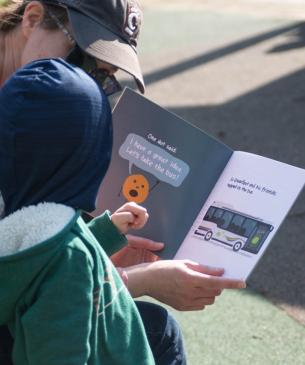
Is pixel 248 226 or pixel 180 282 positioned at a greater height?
pixel 248 226

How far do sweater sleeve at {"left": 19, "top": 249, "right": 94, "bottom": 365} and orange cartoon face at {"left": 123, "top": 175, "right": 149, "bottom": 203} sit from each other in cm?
72

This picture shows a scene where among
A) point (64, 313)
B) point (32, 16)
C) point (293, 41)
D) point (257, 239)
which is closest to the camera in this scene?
point (64, 313)

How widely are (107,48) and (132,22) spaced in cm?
15

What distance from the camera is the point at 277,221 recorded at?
1896mm

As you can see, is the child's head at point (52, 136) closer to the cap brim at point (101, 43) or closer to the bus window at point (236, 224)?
the cap brim at point (101, 43)

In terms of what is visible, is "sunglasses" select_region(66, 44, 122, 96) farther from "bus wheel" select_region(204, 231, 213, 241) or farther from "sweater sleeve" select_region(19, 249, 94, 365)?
"sweater sleeve" select_region(19, 249, 94, 365)

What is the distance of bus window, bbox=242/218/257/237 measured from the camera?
6.20 ft

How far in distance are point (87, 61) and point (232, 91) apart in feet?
15.3

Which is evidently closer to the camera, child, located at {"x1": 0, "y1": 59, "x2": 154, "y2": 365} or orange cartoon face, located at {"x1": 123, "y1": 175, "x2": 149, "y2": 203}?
child, located at {"x1": 0, "y1": 59, "x2": 154, "y2": 365}

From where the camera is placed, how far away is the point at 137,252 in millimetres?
2184

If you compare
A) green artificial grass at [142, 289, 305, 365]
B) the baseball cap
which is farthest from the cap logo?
green artificial grass at [142, 289, 305, 365]

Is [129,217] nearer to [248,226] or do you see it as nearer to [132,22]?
[248,226]

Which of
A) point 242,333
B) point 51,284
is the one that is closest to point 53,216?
point 51,284

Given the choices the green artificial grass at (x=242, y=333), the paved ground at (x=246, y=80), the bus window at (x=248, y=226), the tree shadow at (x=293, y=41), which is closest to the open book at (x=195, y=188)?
the bus window at (x=248, y=226)
